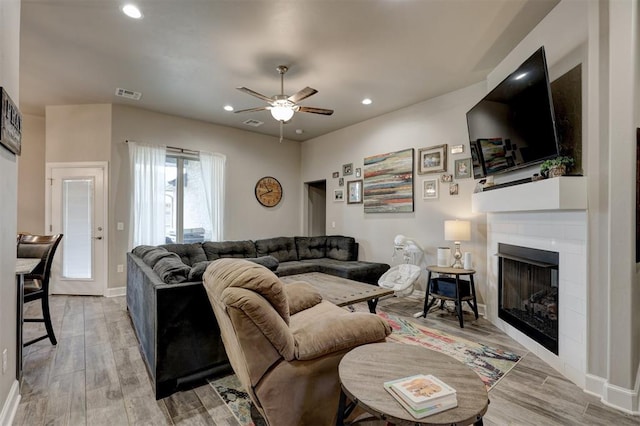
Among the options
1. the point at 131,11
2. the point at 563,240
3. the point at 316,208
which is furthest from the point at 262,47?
the point at 316,208

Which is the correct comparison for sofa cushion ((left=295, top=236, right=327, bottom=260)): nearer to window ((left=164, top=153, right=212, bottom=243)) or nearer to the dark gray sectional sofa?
window ((left=164, top=153, right=212, bottom=243))

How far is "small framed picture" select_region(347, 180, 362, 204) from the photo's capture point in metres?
5.61

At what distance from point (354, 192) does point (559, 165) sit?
11.8 ft

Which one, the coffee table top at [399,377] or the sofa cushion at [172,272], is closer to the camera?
the coffee table top at [399,377]

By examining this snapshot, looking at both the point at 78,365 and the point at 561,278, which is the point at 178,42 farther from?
the point at 561,278

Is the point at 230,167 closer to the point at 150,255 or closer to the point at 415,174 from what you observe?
the point at 150,255

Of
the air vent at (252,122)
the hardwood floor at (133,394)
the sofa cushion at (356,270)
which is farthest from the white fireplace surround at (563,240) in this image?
the air vent at (252,122)

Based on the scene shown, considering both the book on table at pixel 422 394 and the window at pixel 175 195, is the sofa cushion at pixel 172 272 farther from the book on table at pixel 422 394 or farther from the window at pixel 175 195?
the window at pixel 175 195

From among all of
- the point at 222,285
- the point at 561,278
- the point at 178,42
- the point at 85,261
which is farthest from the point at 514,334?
the point at 85,261

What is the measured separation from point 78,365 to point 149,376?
0.72m

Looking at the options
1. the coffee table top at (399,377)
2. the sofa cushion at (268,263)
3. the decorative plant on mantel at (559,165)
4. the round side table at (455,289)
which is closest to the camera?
the coffee table top at (399,377)

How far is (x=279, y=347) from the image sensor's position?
1.54 m

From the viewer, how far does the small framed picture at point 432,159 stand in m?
4.29

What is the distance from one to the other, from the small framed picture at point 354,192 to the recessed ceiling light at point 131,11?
13.0 ft
